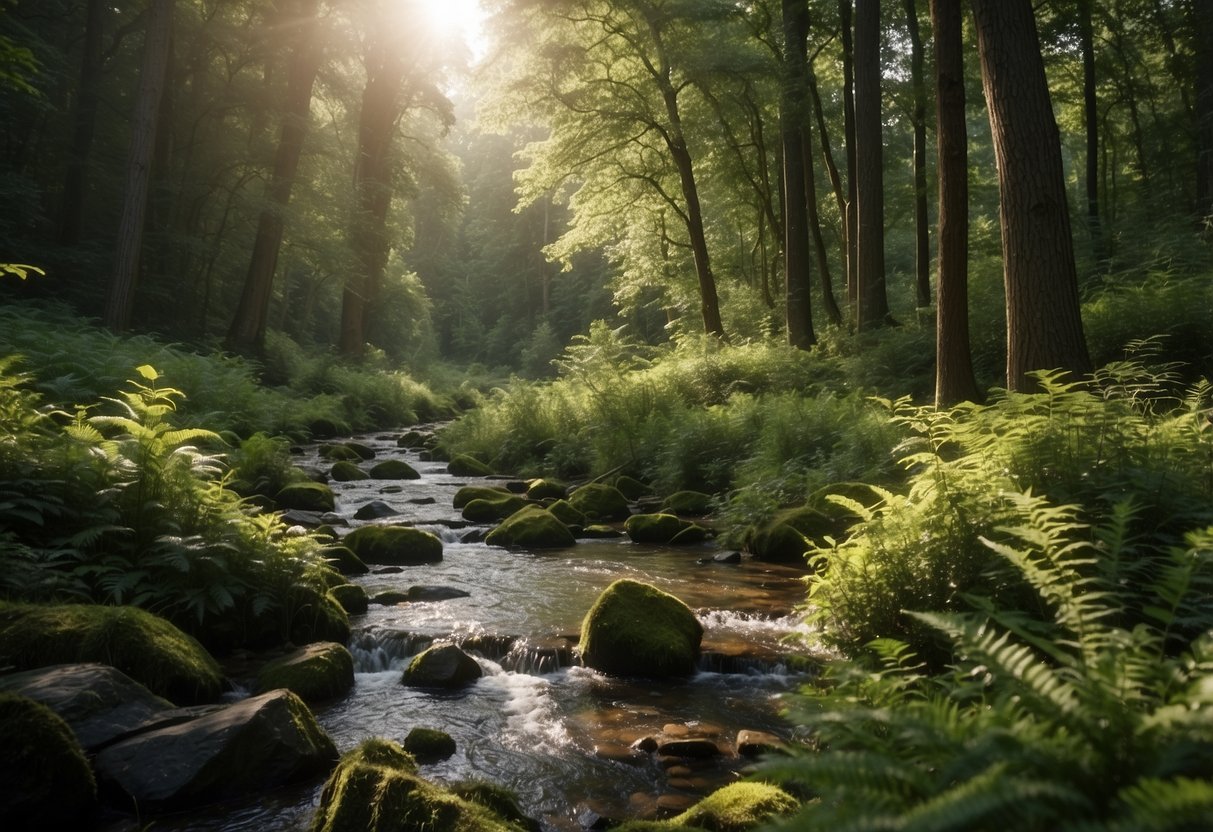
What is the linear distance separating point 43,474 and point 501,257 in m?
69.6

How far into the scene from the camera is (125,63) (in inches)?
1058

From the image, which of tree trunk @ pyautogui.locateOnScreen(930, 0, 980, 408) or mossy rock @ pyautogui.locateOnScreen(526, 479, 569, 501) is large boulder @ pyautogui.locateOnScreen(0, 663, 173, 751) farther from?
mossy rock @ pyautogui.locateOnScreen(526, 479, 569, 501)

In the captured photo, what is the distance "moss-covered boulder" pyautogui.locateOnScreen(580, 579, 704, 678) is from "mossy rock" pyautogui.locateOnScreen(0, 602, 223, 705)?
9.38ft

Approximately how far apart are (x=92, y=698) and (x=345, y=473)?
40.8ft

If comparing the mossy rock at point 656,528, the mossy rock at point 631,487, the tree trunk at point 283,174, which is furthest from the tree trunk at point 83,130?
the mossy rock at point 656,528

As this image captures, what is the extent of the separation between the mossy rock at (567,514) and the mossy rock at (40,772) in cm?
866

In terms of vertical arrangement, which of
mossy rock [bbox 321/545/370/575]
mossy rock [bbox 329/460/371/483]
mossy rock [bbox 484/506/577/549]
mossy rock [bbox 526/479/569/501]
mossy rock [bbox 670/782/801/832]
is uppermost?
mossy rock [bbox 329/460/371/483]

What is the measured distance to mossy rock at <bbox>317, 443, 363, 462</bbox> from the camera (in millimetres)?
18891

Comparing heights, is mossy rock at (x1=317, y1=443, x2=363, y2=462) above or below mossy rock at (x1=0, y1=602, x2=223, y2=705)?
above

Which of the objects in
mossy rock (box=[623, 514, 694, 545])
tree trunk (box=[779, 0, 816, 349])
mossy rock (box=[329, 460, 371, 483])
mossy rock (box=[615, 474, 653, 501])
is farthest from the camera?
tree trunk (box=[779, 0, 816, 349])

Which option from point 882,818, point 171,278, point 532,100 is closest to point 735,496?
point 882,818

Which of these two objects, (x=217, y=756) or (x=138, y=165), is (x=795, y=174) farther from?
(x=217, y=756)

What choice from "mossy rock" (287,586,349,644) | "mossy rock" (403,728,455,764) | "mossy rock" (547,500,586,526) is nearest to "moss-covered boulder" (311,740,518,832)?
"mossy rock" (403,728,455,764)

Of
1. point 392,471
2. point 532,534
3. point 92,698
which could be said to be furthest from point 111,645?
point 392,471
